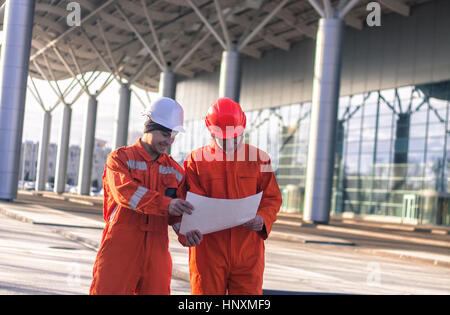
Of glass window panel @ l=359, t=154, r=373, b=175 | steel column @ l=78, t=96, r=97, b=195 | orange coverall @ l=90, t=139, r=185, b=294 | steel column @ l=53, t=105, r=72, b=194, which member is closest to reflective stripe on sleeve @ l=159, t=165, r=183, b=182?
orange coverall @ l=90, t=139, r=185, b=294

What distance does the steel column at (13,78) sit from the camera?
77.6 feet

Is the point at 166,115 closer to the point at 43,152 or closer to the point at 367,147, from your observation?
the point at 367,147

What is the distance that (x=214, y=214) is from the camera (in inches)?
134

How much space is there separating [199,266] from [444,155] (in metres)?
35.0

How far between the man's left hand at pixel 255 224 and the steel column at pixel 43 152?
6093 centimetres

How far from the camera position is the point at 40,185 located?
63156 mm

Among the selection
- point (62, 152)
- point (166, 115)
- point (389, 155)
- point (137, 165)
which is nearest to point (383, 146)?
point (389, 155)

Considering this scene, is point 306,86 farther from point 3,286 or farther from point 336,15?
point 3,286

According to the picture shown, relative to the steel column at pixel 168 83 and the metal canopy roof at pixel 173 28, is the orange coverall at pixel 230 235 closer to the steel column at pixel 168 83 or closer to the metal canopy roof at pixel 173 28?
the metal canopy roof at pixel 173 28

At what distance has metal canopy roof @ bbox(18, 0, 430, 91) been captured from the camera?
125 feet

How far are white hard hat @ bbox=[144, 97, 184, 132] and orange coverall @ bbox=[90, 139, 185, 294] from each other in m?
0.20

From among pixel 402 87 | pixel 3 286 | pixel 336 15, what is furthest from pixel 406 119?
pixel 3 286

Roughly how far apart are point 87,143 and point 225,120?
53484mm

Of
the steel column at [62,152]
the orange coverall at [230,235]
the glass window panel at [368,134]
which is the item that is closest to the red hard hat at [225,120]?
the orange coverall at [230,235]
